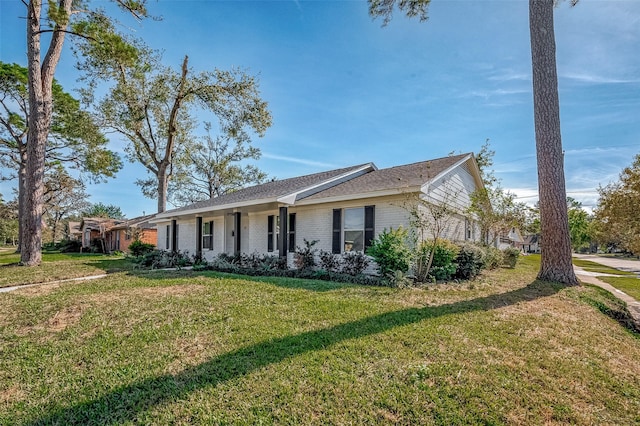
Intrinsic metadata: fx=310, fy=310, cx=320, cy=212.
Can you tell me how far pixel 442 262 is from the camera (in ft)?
31.5

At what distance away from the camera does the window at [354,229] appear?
35.8 ft

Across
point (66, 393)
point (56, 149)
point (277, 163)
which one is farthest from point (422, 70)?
point (56, 149)

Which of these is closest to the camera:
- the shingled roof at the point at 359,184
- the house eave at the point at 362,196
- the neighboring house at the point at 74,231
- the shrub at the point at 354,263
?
the house eave at the point at 362,196

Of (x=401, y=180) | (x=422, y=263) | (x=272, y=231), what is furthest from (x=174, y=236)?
(x=422, y=263)

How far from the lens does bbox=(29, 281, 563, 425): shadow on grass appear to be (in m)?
2.97

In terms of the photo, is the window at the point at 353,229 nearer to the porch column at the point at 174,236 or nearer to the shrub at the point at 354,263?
the shrub at the point at 354,263

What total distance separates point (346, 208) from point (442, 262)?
3.70 meters

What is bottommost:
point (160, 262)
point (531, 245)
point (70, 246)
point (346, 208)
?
point (531, 245)

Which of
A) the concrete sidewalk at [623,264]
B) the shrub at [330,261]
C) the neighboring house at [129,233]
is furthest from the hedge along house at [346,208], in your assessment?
the neighboring house at [129,233]

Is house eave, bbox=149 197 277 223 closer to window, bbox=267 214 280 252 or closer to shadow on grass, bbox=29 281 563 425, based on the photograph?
window, bbox=267 214 280 252

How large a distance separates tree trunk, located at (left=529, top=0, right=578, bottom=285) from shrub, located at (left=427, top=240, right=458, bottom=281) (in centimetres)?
315

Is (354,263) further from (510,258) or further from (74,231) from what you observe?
(74,231)

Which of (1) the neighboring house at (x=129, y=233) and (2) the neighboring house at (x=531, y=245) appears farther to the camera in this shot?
(2) the neighboring house at (x=531, y=245)

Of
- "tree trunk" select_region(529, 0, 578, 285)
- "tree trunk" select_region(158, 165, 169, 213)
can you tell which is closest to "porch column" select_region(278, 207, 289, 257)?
"tree trunk" select_region(529, 0, 578, 285)
